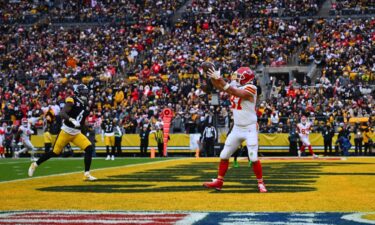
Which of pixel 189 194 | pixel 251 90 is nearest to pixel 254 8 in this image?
pixel 251 90

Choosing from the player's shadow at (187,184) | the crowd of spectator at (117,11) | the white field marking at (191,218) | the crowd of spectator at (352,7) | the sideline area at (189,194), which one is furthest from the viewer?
the crowd of spectator at (117,11)

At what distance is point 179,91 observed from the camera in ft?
115

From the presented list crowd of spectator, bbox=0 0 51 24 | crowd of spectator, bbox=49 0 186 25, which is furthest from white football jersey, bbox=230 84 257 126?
crowd of spectator, bbox=0 0 51 24

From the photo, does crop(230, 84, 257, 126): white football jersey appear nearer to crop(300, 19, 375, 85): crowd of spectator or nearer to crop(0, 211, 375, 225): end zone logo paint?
crop(0, 211, 375, 225): end zone logo paint

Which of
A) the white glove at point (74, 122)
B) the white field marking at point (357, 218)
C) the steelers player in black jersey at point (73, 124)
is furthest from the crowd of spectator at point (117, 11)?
the white field marking at point (357, 218)

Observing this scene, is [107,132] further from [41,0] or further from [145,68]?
[41,0]

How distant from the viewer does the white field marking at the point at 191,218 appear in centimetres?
705

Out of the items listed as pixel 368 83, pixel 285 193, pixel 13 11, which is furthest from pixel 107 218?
pixel 13 11

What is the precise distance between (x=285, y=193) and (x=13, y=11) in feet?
136

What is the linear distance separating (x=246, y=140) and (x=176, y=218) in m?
3.83

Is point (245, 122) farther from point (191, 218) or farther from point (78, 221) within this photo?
point (78, 221)

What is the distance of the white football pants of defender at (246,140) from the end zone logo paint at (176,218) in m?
3.19

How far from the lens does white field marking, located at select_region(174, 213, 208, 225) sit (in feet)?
23.1

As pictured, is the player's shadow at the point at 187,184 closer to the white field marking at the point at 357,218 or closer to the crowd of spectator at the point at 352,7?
the white field marking at the point at 357,218
